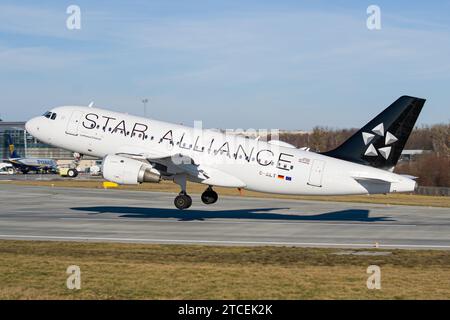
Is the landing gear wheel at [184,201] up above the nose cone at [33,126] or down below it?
below

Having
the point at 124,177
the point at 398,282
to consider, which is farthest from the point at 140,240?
the point at 398,282

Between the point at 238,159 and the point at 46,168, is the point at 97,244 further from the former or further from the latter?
the point at 46,168

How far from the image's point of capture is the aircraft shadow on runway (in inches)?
1983

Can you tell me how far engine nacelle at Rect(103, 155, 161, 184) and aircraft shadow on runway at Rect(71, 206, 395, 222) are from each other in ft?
21.8

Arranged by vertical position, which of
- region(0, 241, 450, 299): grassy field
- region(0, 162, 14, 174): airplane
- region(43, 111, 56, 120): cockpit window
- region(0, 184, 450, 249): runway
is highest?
region(43, 111, 56, 120): cockpit window

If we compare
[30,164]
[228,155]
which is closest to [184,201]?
[228,155]

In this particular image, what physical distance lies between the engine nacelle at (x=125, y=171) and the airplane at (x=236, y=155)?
67 mm

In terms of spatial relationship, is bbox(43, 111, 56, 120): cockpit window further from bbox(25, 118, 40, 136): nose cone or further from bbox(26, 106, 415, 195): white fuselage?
bbox(26, 106, 415, 195): white fuselage

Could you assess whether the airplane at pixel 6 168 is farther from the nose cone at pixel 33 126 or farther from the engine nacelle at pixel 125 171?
the engine nacelle at pixel 125 171

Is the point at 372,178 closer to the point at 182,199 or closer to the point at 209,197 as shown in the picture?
the point at 209,197

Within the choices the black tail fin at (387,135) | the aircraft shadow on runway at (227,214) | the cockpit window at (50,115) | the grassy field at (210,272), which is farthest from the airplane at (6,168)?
the grassy field at (210,272)

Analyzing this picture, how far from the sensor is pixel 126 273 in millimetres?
25375

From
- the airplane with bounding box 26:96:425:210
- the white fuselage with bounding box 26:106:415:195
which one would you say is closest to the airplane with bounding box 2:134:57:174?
the white fuselage with bounding box 26:106:415:195

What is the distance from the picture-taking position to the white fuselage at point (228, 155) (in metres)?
42.9
